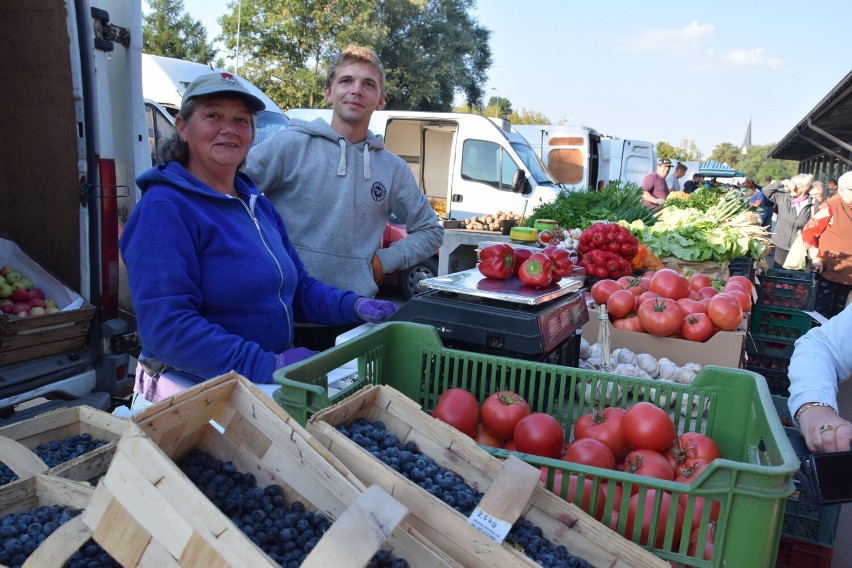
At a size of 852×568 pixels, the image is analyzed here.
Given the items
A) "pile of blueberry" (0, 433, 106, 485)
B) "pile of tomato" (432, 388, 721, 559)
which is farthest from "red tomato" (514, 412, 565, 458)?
"pile of blueberry" (0, 433, 106, 485)

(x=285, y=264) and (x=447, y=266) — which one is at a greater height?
(x=285, y=264)

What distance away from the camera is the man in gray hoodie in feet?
10.00

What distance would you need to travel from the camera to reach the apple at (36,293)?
3864mm

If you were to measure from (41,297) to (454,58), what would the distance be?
28028mm

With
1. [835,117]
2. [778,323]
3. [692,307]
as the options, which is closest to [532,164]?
[778,323]

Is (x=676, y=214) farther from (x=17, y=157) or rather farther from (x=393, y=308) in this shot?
(x=17, y=157)

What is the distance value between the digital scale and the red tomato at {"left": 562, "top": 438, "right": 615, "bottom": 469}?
52 centimetres

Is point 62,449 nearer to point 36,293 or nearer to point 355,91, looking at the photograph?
point 355,91

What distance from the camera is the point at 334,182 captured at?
3072 mm

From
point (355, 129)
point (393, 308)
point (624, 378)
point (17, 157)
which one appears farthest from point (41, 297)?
point (624, 378)

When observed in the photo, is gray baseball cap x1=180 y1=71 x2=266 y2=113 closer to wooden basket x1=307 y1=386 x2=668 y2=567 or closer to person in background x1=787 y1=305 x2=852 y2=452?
wooden basket x1=307 y1=386 x2=668 y2=567

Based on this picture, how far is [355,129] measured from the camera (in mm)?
3127

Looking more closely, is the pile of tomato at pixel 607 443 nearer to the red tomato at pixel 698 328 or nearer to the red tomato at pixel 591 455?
the red tomato at pixel 591 455

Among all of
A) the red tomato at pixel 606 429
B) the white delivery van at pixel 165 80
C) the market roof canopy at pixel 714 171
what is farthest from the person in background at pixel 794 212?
the market roof canopy at pixel 714 171
